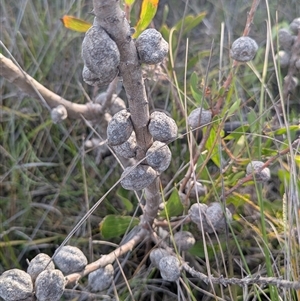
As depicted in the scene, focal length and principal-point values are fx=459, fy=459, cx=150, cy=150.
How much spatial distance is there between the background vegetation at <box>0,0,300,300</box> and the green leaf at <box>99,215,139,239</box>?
0.05m

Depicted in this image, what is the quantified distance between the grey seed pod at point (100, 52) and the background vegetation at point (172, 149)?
0.45m

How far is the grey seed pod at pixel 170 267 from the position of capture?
97 centimetres

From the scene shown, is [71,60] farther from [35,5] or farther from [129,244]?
[129,244]

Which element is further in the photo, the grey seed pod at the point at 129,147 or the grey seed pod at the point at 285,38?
the grey seed pod at the point at 285,38

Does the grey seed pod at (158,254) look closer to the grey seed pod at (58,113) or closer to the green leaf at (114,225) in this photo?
the green leaf at (114,225)

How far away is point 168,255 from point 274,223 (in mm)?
347

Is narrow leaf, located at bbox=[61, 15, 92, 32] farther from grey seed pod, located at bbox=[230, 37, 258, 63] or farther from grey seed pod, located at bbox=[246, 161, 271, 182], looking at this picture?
grey seed pod, located at bbox=[246, 161, 271, 182]

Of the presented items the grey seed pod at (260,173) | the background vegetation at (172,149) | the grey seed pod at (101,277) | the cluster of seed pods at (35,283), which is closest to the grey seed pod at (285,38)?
the background vegetation at (172,149)

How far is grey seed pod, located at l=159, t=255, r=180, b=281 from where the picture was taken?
970mm

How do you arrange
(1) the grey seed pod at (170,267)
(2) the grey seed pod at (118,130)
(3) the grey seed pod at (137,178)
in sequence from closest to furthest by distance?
(2) the grey seed pod at (118,130), (3) the grey seed pod at (137,178), (1) the grey seed pod at (170,267)

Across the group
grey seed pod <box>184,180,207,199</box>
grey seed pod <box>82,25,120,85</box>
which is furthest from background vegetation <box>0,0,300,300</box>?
grey seed pod <box>82,25,120,85</box>

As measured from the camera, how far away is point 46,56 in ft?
5.68

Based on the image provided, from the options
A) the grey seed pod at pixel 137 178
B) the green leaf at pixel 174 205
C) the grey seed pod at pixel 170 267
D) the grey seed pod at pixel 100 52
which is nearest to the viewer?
the grey seed pod at pixel 100 52

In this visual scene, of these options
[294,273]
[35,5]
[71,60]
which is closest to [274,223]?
[294,273]
